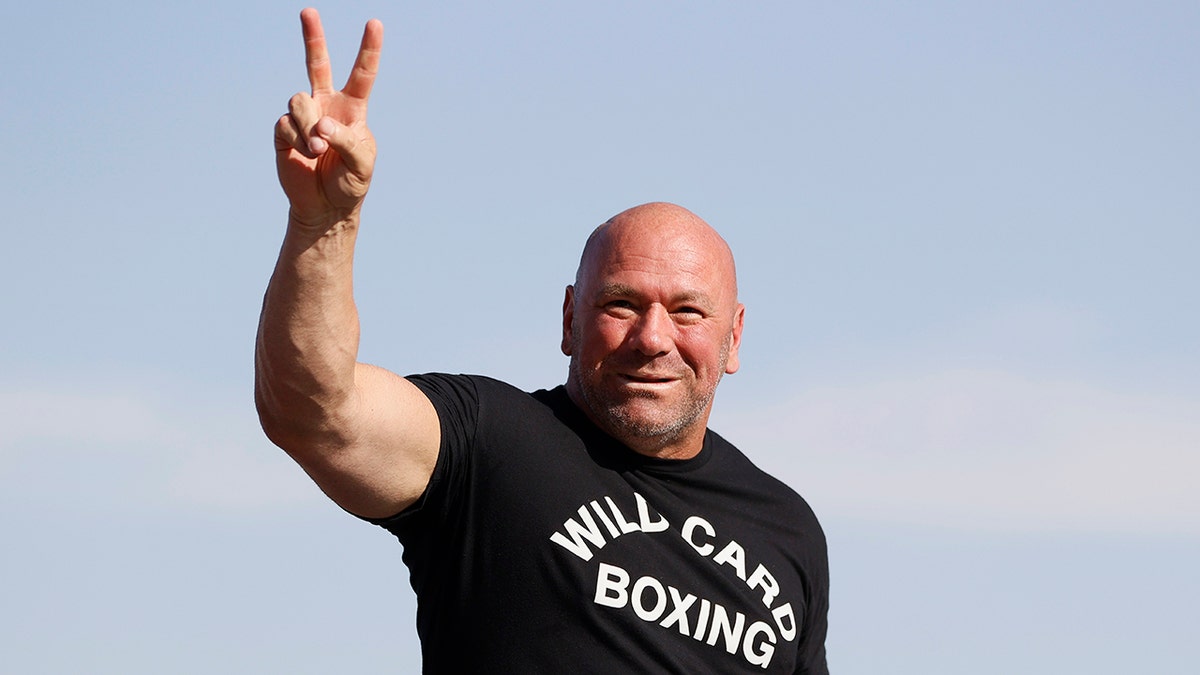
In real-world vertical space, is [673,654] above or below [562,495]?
below

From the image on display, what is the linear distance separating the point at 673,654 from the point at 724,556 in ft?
1.67

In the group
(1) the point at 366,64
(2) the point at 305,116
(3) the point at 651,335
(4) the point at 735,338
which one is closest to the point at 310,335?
(2) the point at 305,116

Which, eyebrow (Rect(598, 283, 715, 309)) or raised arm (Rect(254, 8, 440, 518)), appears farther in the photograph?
eyebrow (Rect(598, 283, 715, 309))

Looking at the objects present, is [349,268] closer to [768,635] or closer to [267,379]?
[267,379]

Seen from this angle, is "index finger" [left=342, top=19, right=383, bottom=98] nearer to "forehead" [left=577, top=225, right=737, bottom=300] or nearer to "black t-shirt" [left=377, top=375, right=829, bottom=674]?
"black t-shirt" [left=377, top=375, right=829, bottom=674]

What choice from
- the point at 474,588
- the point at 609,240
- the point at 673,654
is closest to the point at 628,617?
the point at 673,654

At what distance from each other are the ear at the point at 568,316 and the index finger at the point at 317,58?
187 centimetres

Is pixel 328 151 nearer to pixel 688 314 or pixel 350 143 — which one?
pixel 350 143

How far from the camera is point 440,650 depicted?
4.86 m

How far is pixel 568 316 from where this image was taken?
571 centimetres

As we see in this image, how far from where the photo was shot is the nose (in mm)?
5234

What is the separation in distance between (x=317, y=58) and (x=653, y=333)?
69.4 inches

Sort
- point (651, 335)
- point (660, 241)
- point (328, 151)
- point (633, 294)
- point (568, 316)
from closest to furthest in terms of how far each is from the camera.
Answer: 1. point (328, 151)
2. point (651, 335)
3. point (633, 294)
4. point (660, 241)
5. point (568, 316)

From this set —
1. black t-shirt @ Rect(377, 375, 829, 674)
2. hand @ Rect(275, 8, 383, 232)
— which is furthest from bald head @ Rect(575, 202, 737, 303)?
hand @ Rect(275, 8, 383, 232)
